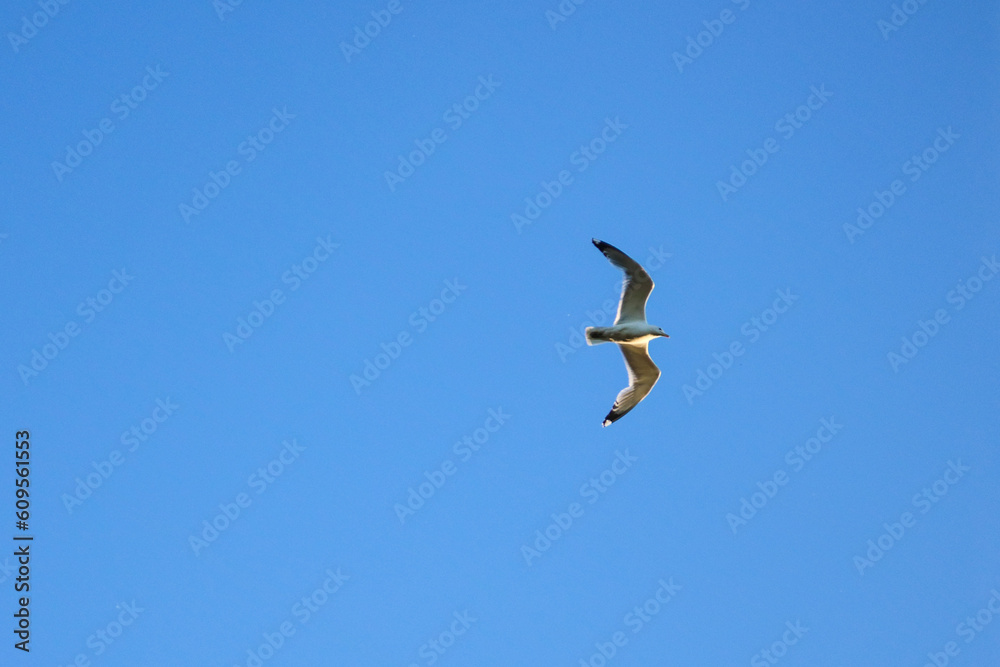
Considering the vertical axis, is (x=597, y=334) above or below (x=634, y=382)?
above

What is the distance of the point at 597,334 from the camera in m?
12.5

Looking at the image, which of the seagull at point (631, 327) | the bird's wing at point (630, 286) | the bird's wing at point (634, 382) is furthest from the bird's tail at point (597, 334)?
the bird's wing at point (634, 382)

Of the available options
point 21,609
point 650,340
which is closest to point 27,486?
point 21,609

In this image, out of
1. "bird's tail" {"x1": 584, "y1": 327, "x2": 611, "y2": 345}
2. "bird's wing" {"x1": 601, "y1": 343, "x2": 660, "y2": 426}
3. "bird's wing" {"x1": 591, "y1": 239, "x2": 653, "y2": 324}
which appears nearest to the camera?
"bird's tail" {"x1": 584, "y1": 327, "x2": 611, "y2": 345}

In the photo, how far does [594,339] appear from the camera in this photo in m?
12.5

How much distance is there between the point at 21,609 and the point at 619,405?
9192 millimetres

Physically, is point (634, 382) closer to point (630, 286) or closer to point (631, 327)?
point (631, 327)

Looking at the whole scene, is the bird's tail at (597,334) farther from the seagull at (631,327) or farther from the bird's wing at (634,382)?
the bird's wing at (634,382)

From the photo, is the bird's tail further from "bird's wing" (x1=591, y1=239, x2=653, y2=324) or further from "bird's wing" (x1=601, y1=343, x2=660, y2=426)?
"bird's wing" (x1=601, y1=343, x2=660, y2=426)

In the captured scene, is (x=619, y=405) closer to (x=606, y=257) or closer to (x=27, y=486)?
(x=606, y=257)

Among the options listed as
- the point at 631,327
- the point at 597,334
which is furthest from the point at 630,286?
the point at 597,334

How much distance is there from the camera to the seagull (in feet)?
41.0

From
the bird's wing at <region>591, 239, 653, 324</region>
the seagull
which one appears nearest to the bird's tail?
the seagull

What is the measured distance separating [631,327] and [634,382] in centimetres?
136
